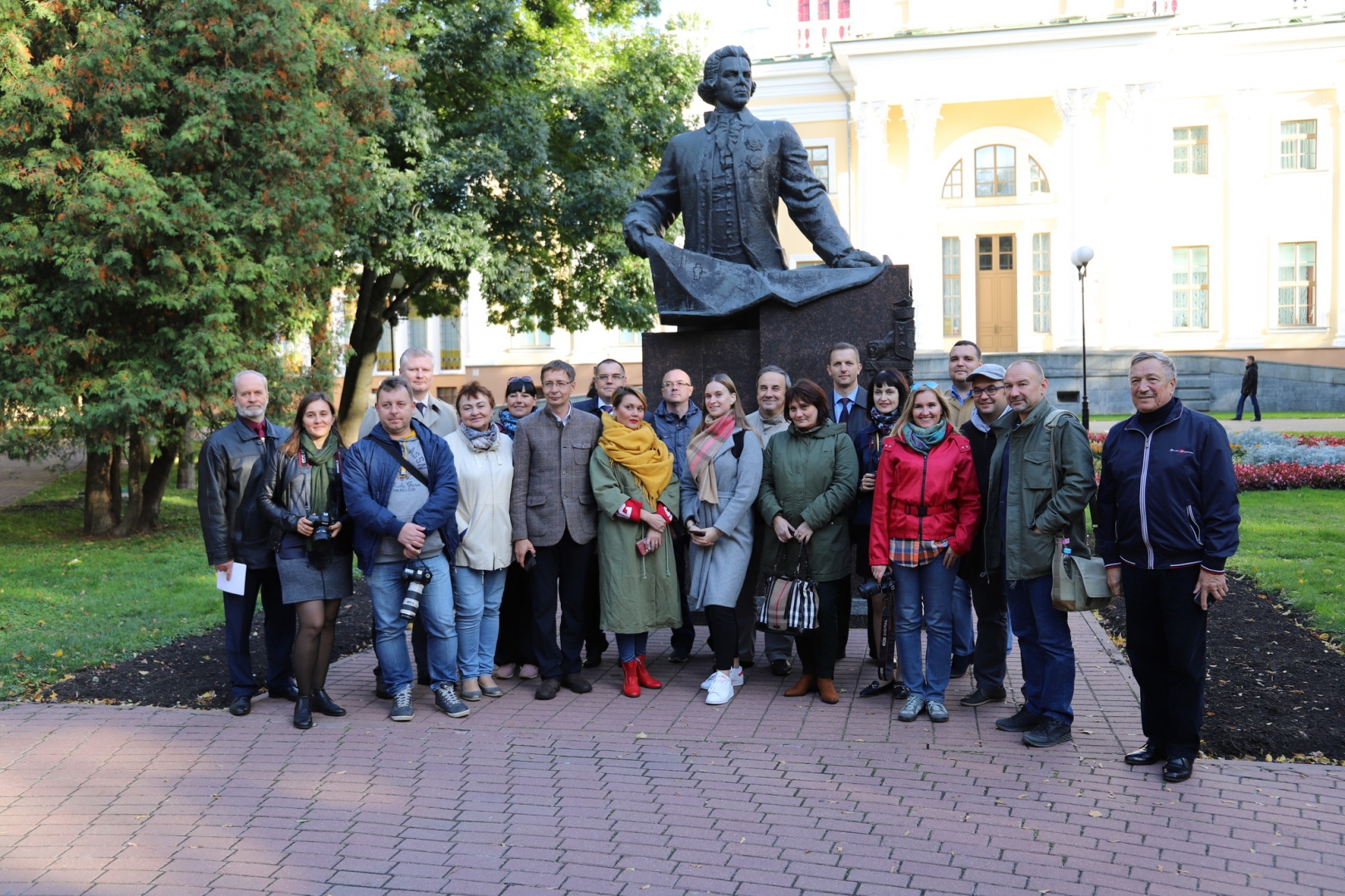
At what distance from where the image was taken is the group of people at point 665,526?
605cm

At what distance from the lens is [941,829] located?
4.76 m

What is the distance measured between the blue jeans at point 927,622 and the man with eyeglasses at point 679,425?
1438 millimetres

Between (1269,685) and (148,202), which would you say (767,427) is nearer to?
(1269,685)

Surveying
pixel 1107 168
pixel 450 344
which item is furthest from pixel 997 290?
pixel 450 344

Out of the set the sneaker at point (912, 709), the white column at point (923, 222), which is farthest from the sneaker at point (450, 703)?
the white column at point (923, 222)

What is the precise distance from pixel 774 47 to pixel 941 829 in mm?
39765

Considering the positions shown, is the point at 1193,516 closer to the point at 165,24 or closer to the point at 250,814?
the point at 250,814

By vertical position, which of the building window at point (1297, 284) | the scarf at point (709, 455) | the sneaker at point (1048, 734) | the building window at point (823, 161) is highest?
the building window at point (823, 161)

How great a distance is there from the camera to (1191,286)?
123 ft

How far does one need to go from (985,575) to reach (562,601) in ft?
8.11

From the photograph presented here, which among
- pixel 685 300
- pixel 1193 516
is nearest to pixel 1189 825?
pixel 1193 516

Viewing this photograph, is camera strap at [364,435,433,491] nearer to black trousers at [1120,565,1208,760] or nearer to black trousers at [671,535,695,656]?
Answer: black trousers at [671,535,695,656]

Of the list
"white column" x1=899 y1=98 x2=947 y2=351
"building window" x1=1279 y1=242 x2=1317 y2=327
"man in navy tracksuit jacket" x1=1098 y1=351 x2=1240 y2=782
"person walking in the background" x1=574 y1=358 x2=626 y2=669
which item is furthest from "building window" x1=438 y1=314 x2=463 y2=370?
"man in navy tracksuit jacket" x1=1098 y1=351 x2=1240 y2=782

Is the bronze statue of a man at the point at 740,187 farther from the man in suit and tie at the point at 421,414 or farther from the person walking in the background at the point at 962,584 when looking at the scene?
the man in suit and tie at the point at 421,414
